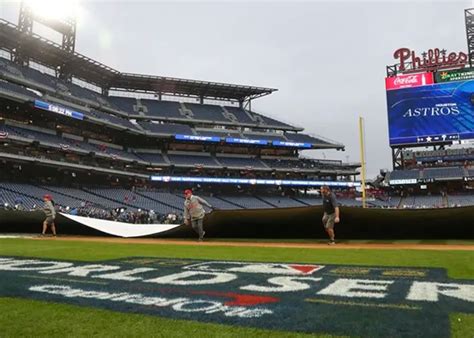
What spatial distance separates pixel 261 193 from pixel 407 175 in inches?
719

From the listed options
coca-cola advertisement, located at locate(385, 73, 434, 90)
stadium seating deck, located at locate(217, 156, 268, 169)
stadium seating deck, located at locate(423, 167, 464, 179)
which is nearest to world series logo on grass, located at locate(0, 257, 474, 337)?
coca-cola advertisement, located at locate(385, 73, 434, 90)

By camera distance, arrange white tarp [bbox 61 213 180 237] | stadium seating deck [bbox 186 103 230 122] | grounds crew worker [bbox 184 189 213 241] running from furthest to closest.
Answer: stadium seating deck [bbox 186 103 230 122] → white tarp [bbox 61 213 180 237] → grounds crew worker [bbox 184 189 213 241]

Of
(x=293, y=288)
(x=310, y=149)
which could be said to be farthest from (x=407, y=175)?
(x=293, y=288)

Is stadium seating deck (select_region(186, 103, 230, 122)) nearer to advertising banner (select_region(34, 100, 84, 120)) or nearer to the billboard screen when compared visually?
advertising banner (select_region(34, 100, 84, 120))

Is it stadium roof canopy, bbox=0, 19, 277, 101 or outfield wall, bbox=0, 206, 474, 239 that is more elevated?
stadium roof canopy, bbox=0, 19, 277, 101

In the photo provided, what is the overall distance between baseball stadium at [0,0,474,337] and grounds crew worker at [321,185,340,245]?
0.18 feet

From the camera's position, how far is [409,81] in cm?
4369

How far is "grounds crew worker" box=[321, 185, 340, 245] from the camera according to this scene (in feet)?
31.8

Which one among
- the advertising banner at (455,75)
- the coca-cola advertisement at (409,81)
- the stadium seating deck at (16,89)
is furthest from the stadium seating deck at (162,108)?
the advertising banner at (455,75)

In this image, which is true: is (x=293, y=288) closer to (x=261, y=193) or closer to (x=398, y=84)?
(x=398, y=84)

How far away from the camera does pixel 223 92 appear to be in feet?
199

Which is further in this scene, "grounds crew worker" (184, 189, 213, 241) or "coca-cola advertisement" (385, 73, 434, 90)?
"coca-cola advertisement" (385, 73, 434, 90)

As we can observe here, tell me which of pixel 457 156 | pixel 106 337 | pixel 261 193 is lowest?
pixel 106 337

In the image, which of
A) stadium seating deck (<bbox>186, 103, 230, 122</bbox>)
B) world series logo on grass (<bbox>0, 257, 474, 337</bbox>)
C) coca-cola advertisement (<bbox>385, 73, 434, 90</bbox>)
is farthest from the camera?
stadium seating deck (<bbox>186, 103, 230, 122</bbox>)
